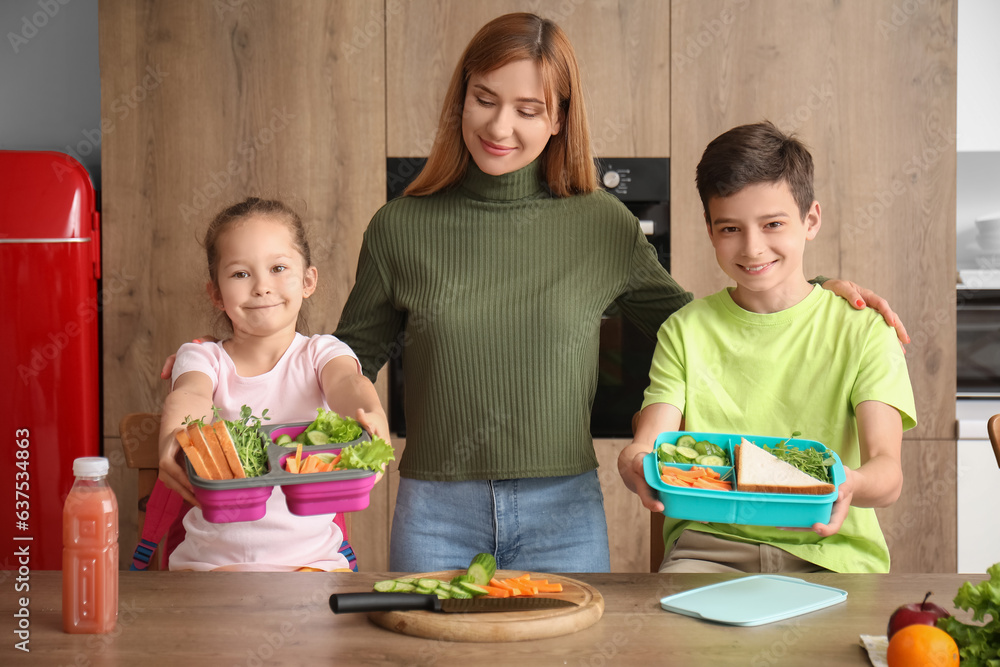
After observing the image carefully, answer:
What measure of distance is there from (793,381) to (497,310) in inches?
22.0

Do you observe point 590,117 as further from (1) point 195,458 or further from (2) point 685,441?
(1) point 195,458

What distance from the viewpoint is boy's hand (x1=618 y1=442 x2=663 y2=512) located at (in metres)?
1.20

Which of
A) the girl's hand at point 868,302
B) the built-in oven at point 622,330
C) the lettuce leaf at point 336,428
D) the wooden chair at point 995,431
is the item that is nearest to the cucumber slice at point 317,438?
the lettuce leaf at point 336,428

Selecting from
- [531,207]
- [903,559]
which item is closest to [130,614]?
[531,207]

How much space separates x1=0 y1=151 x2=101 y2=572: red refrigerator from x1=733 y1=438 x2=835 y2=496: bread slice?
2233 mm

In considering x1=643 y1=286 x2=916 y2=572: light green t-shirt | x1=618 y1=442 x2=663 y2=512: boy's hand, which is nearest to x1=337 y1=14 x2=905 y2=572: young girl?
x1=643 y1=286 x2=916 y2=572: light green t-shirt

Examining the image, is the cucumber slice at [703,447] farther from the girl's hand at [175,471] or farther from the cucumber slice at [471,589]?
the girl's hand at [175,471]

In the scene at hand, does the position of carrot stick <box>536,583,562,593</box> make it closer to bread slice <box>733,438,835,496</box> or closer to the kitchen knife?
the kitchen knife

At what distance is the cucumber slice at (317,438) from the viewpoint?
1170 millimetres

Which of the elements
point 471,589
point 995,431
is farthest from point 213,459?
point 995,431

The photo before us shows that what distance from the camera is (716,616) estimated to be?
1.10m

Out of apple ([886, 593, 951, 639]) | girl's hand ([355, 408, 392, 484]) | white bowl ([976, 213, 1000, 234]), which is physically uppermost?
white bowl ([976, 213, 1000, 234])

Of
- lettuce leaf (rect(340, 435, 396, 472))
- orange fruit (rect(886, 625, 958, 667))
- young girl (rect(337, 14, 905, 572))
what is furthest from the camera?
young girl (rect(337, 14, 905, 572))

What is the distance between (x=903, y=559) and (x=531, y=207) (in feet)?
6.23
